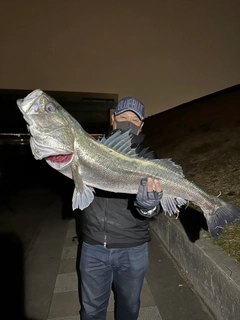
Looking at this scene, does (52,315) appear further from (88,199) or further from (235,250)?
(235,250)

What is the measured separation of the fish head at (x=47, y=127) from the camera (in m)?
1.89

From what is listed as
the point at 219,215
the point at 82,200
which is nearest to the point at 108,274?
the point at 82,200

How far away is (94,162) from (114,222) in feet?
2.67

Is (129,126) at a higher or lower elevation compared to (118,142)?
higher

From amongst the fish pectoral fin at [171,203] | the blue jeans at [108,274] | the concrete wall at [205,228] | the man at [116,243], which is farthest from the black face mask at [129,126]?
the concrete wall at [205,228]

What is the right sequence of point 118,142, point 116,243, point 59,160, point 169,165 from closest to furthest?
point 59,160, point 118,142, point 169,165, point 116,243

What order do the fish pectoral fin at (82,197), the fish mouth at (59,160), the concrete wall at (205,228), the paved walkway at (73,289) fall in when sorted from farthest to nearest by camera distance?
the paved walkway at (73,289) < the concrete wall at (205,228) < the fish pectoral fin at (82,197) < the fish mouth at (59,160)

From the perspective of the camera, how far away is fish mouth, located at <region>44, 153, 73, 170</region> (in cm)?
205

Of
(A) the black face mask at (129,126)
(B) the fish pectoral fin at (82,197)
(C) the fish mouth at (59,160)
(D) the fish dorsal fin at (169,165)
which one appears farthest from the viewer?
(A) the black face mask at (129,126)

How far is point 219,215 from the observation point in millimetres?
2510

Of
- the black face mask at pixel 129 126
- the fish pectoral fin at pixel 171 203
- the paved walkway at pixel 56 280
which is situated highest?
the black face mask at pixel 129 126

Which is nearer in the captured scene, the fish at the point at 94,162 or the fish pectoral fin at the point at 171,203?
the fish at the point at 94,162

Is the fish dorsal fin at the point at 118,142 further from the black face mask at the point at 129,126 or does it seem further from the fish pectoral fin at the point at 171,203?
the fish pectoral fin at the point at 171,203

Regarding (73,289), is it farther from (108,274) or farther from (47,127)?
(47,127)
